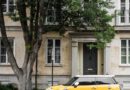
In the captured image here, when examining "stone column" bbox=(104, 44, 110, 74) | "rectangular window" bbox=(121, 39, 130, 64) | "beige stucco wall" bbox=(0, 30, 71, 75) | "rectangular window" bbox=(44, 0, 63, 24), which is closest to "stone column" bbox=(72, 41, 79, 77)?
"beige stucco wall" bbox=(0, 30, 71, 75)

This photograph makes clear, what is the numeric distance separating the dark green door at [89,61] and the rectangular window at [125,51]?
1994 millimetres

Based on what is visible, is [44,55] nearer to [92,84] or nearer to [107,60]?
[107,60]

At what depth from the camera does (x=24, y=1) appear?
1153 inches

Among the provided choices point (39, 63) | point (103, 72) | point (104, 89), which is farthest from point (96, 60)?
point (104, 89)

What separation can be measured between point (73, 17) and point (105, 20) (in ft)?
8.53

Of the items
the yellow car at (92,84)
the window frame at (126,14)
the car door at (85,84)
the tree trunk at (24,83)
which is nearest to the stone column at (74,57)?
the window frame at (126,14)

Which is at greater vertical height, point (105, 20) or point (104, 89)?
point (105, 20)

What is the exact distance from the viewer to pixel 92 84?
26938mm

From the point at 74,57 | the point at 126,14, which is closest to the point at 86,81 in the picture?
the point at 74,57

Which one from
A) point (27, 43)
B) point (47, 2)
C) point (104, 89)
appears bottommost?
point (104, 89)

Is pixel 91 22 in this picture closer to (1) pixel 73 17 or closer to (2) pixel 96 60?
(1) pixel 73 17

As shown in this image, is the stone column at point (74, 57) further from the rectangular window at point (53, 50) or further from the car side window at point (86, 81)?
the car side window at point (86, 81)

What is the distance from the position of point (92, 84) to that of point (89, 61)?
8835mm

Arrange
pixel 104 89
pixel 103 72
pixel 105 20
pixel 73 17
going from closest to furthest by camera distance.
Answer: pixel 104 89, pixel 105 20, pixel 73 17, pixel 103 72
